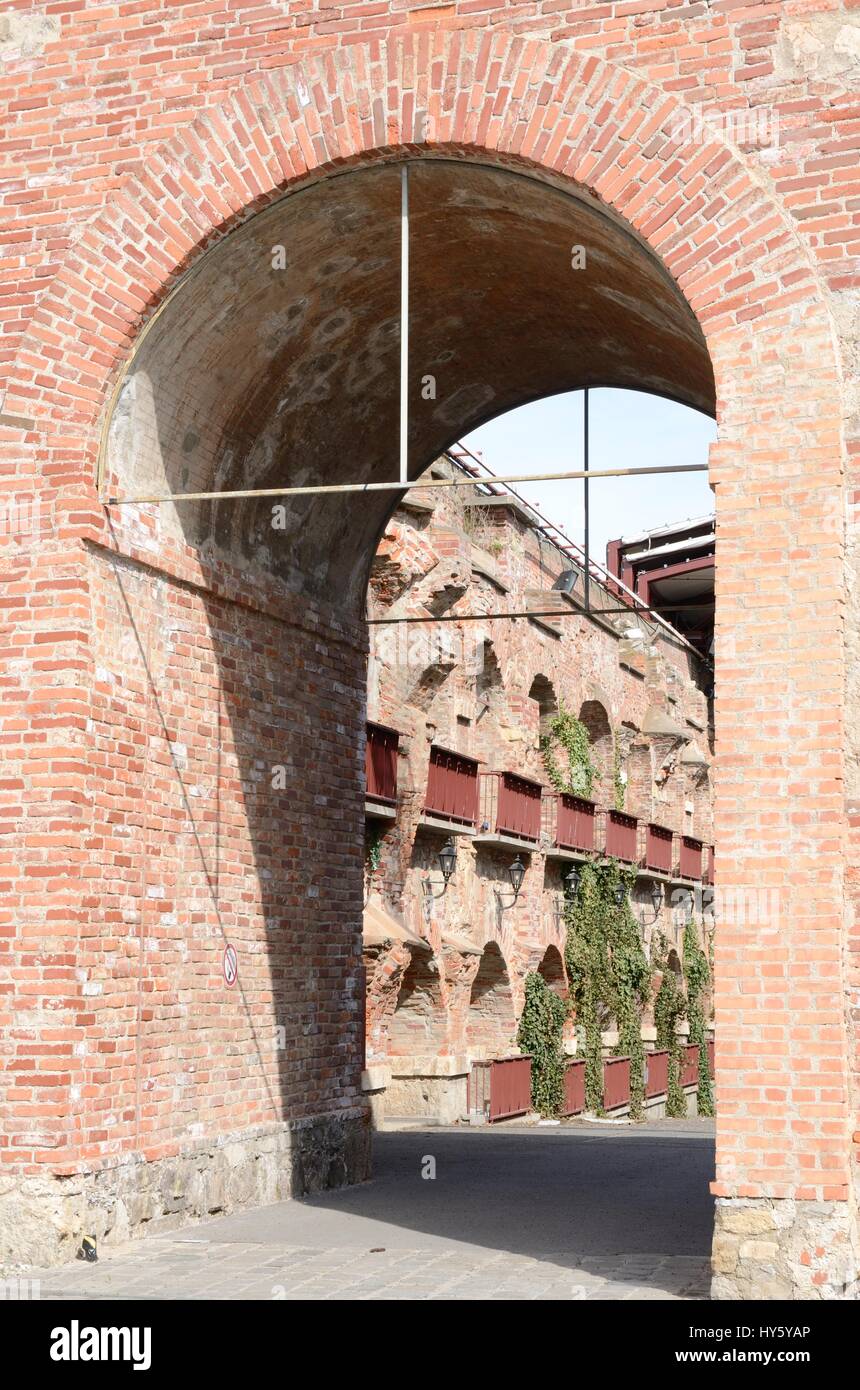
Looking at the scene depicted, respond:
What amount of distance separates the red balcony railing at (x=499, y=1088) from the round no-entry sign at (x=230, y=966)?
11719 mm

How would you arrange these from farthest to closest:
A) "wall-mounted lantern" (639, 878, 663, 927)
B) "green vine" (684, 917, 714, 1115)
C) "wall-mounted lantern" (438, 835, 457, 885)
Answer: "green vine" (684, 917, 714, 1115)
"wall-mounted lantern" (639, 878, 663, 927)
"wall-mounted lantern" (438, 835, 457, 885)

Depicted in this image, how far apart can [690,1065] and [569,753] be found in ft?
27.9

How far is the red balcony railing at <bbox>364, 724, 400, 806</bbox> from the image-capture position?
732 inches

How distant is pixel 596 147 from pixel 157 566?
348 cm

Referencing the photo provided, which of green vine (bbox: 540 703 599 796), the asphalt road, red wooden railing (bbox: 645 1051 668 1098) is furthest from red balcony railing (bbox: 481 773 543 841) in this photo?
the asphalt road

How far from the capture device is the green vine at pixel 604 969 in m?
26.0

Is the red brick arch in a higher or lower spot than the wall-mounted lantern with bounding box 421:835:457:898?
higher

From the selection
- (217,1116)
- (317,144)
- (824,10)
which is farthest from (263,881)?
(824,10)

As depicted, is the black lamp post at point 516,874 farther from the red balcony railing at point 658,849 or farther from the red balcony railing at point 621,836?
the red balcony railing at point 658,849

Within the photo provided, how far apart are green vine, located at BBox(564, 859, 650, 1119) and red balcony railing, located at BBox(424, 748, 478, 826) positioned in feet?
15.7

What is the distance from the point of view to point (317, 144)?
877cm

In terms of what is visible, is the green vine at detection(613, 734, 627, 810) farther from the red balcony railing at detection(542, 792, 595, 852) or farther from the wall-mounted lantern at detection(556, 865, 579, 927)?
the wall-mounted lantern at detection(556, 865, 579, 927)

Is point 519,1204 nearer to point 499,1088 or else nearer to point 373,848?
point 373,848

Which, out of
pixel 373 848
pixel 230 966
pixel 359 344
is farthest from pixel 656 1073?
pixel 359 344
